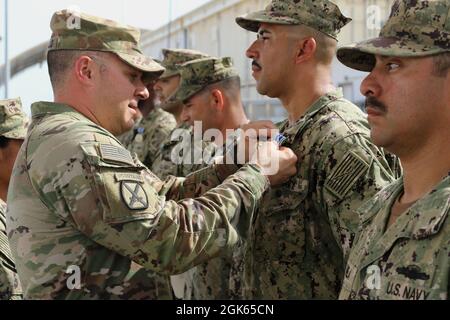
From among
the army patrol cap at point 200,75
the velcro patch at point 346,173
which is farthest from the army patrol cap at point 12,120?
the velcro patch at point 346,173

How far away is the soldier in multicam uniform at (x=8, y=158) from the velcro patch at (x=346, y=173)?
1.90 meters

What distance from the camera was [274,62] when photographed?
173 inches

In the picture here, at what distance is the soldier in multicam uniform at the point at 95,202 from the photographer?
3.34 meters

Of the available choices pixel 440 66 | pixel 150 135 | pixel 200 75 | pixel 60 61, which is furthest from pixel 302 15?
pixel 150 135

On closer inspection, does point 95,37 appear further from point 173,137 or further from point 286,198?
point 173,137

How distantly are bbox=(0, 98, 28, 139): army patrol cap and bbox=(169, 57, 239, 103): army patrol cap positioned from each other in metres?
1.56

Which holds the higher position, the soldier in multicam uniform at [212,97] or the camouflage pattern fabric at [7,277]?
the soldier in multicam uniform at [212,97]

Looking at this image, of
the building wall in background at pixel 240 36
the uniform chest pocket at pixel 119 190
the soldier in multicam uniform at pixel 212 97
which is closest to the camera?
the uniform chest pocket at pixel 119 190

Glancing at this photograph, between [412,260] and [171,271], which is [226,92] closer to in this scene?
[171,271]

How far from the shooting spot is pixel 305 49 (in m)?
4.38

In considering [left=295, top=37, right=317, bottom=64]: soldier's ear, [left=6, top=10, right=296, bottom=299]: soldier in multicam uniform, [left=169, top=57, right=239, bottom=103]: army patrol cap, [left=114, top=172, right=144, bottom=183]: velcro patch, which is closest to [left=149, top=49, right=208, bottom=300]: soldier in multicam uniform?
[left=169, top=57, right=239, bottom=103]: army patrol cap

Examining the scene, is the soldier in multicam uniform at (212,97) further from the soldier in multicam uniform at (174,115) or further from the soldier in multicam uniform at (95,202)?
the soldier in multicam uniform at (95,202)
